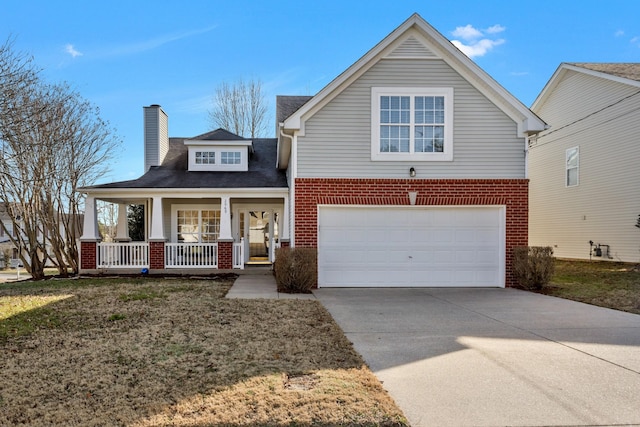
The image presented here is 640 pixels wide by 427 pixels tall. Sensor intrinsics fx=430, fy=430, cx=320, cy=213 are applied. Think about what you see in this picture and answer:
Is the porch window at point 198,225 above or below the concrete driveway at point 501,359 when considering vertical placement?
above

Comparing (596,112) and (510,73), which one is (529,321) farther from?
(510,73)

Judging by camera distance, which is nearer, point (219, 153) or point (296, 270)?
point (296, 270)

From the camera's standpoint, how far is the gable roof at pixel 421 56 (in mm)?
10641

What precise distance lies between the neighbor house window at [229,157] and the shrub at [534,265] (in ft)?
35.3

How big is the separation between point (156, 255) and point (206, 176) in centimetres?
347

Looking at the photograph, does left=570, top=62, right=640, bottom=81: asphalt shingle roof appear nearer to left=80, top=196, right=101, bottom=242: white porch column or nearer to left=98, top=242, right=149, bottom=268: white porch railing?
left=98, top=242, right=149, bottom=268: white porch railing

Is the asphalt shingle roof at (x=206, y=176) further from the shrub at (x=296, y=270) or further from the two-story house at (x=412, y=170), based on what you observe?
the shrub at (x=296, y=270)

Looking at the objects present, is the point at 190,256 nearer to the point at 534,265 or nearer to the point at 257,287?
the point at 257,287

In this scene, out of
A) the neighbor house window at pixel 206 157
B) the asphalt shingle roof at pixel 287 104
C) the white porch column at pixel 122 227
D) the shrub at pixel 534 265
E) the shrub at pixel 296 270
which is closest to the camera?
the shrub at pixel 296 270

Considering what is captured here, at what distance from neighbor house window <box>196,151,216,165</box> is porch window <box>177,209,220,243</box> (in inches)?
74.8

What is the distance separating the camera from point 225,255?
14164 mm

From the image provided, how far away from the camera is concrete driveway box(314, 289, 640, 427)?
11.4ft

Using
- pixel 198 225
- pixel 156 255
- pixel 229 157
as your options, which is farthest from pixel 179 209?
pixel 156 255

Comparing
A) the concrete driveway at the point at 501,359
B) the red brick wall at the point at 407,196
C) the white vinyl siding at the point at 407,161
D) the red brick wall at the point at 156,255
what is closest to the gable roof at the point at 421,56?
the white vinyl siding at the point at 407,161
